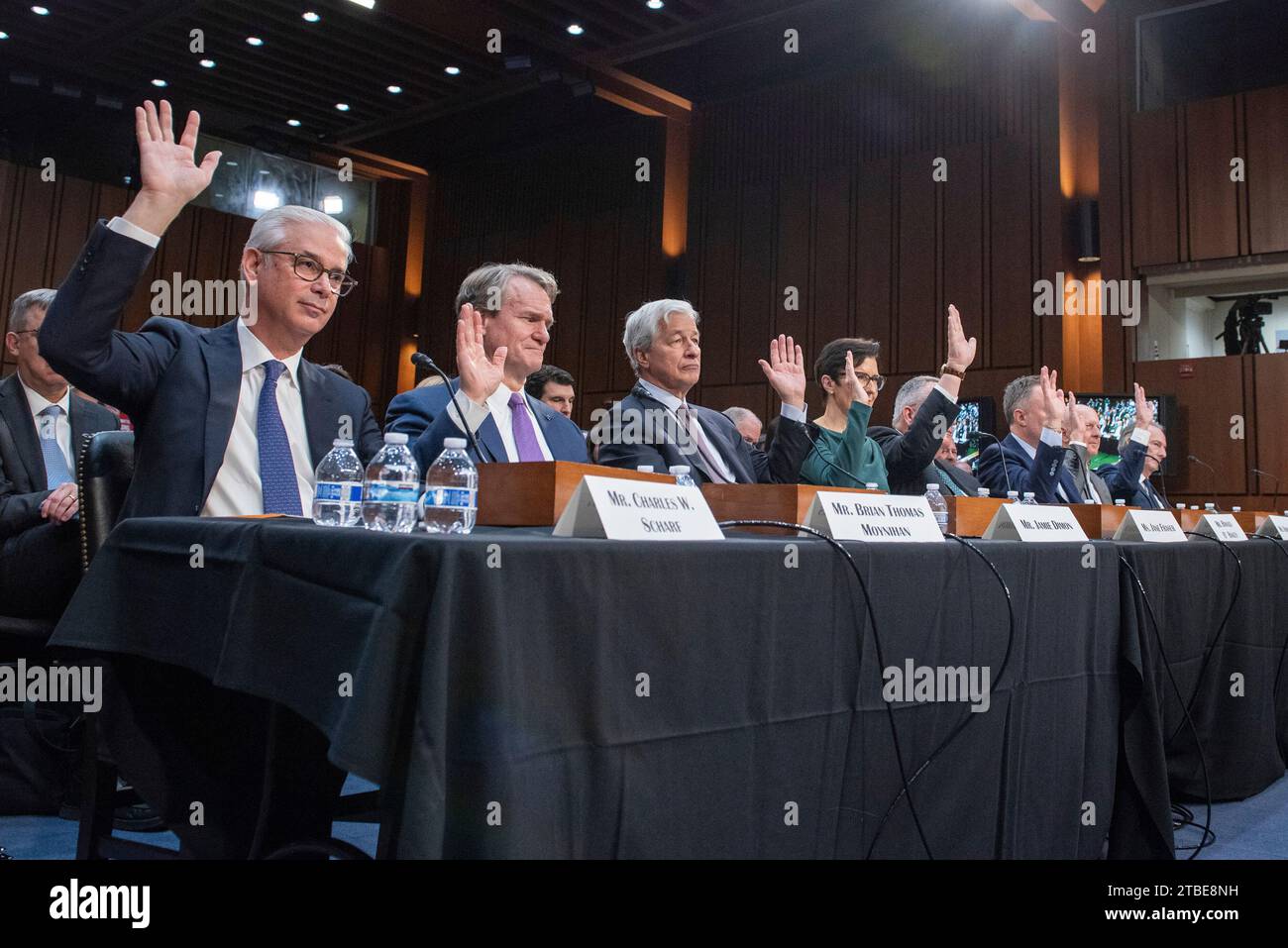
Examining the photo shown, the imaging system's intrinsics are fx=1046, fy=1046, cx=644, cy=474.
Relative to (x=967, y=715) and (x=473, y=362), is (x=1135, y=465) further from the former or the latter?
(x=473, y=362)

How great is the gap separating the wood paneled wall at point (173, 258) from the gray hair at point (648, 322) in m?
7.28

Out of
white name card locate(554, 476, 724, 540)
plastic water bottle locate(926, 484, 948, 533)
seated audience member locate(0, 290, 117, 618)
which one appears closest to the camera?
white name card locate(554, 476, 724, 540)

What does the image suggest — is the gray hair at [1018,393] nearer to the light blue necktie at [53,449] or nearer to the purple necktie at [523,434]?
the purple necktie at [523,434]

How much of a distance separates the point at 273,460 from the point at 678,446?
1.06 m

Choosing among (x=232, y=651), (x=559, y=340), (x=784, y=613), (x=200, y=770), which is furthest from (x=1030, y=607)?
(x=559, y=340)

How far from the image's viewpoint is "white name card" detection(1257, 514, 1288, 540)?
3.48m

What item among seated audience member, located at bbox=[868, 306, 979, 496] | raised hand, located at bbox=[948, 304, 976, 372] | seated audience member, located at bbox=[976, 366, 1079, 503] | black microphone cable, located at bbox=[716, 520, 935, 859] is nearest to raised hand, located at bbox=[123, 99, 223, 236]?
black microphone cable, located at bbox=[716, 520, 935, 859]

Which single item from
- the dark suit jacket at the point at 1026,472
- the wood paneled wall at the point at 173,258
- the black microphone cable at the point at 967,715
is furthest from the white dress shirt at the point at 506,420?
the wood paneled wall at the point at 173,258

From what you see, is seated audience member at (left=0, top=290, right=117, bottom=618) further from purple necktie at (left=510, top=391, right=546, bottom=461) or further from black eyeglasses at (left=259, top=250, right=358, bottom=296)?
purple necktie at (left=510, top=391, right=546, bottom=461)

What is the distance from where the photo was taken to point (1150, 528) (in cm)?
253

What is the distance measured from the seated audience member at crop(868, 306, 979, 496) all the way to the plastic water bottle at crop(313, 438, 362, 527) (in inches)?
69.1

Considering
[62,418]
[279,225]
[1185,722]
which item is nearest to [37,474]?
[62,418]
